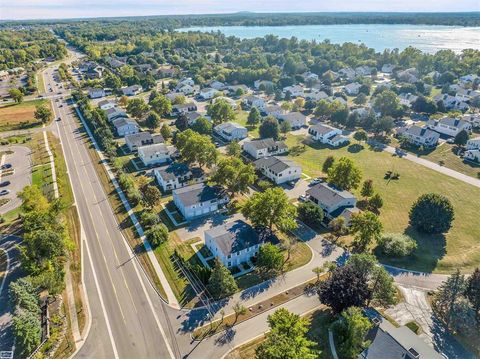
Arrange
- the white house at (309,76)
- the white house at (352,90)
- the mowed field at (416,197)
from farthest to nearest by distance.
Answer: the white house at (309,76), the white house at (352,90), the mowed field at (416,197)

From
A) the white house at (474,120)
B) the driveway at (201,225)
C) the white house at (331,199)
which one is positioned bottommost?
the white house at (474,120)

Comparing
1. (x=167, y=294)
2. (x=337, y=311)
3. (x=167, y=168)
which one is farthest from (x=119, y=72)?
(x=337, y=311)

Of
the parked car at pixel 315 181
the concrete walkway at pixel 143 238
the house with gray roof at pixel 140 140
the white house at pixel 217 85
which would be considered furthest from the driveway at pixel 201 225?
the white house at pixel 217 85

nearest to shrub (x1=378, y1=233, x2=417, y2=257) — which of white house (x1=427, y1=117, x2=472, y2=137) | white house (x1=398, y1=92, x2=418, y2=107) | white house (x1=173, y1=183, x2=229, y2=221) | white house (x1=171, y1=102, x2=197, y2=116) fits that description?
white house (x1=173, y1=183, x2=229, y2=221)

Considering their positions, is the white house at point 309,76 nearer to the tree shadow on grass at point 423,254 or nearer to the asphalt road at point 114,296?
the tree shadow on grass at point 423,254

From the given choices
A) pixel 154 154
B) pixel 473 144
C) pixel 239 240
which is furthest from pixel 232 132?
pixel 473 144

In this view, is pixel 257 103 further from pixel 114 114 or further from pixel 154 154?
pixel 154 154
